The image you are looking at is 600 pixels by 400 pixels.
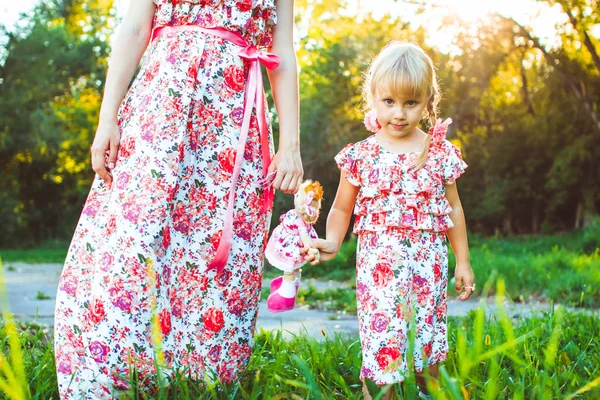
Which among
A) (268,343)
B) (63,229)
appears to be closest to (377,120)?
(268,343)

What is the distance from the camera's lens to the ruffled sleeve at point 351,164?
2570mm

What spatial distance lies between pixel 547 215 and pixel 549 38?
447 cm

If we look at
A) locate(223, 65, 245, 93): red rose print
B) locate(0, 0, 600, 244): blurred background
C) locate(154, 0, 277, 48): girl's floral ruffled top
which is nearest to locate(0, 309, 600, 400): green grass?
locate(223, 65, 245, 93): red rose print

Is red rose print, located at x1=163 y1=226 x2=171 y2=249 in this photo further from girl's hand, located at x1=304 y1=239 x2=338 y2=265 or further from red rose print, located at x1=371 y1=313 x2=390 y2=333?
red rose print, located at x1=371 y1=313 x2=390 y2=333

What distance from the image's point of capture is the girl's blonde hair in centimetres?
245

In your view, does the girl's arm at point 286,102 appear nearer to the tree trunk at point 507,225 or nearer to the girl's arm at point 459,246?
the girl's arm at point 459,246

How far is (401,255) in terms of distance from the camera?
244cm

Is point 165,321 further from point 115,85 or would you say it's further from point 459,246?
point 459,246

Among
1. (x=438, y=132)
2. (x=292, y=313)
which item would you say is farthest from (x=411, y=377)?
(x=292, y=313)

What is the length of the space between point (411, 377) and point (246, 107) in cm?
120

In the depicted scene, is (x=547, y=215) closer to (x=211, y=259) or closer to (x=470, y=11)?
(x=470, y=11)

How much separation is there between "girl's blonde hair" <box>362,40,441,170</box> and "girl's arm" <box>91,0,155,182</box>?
2.88 ft

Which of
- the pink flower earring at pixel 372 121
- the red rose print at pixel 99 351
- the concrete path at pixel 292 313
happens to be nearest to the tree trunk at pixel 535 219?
the concrete path at pixel 292 313

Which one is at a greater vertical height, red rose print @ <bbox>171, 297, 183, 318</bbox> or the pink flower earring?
the pink flower earring
